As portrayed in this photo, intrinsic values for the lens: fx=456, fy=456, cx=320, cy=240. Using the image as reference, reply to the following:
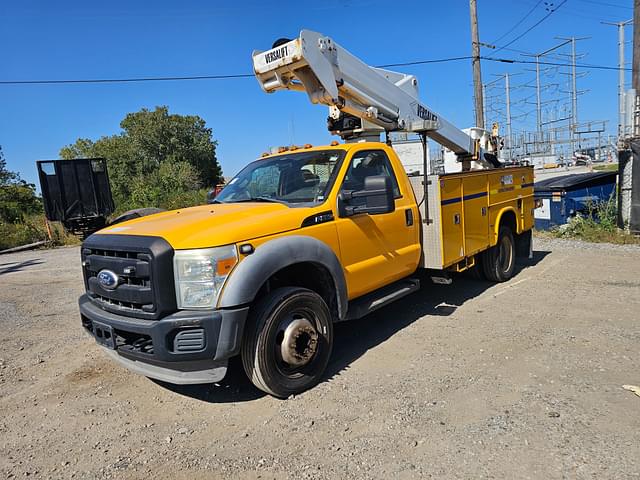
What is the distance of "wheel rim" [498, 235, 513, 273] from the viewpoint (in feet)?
23.2

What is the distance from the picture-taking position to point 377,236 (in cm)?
446

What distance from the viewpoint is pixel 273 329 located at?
3457 mm

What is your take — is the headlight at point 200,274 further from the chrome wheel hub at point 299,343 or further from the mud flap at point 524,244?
the mud flap at point 524,244

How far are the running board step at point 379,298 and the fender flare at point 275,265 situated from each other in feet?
0.80

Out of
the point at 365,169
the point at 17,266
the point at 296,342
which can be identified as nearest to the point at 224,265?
the point at 296,342

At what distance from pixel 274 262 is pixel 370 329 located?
2215mm

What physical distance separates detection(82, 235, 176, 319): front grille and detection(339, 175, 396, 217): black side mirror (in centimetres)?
162

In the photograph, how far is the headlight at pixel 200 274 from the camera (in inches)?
124

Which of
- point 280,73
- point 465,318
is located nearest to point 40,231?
point 280,73

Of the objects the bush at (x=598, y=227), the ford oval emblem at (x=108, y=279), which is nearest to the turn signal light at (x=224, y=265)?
the ford oval emblem at (x=108, y=279)

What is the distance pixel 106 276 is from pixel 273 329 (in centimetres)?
132

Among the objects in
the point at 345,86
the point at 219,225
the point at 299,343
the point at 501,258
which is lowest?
the point at 501,258

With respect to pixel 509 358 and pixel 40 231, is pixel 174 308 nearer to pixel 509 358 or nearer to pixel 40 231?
pixel 509 358

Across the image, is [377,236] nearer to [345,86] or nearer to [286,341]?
[286,341]
